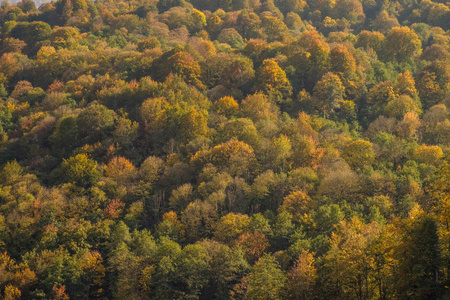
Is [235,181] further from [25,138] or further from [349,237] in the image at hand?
[25,138]

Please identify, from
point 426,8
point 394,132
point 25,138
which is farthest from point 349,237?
point 426,8

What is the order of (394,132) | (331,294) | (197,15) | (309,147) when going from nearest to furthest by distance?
(331,294)
(309,147)
(394,132)
(197,15)

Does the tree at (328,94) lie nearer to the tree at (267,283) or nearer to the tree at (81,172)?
the tree at (81,172)

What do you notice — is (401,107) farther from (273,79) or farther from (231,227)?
(231,227)

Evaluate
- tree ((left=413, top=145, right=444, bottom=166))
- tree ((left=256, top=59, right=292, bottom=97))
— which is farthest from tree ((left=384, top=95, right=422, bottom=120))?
tree ((left=256, top=59, right=292, bottom=97))

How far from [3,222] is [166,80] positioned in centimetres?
5078

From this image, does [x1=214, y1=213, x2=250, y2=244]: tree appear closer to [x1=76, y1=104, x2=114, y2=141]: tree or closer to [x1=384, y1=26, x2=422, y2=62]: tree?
[x1=76, y1=104, x2=114, y2=141]: tree

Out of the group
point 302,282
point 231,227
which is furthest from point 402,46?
point 302,282

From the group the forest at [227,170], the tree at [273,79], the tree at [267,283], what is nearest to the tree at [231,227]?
the forest at [227,170]

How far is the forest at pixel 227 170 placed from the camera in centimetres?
5413

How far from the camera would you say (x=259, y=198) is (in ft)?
268

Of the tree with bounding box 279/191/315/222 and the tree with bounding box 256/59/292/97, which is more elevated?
the tree with bounding box 256/59/292/97

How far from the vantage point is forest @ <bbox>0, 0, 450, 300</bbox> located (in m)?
54.1

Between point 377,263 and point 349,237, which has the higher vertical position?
point 377,263
